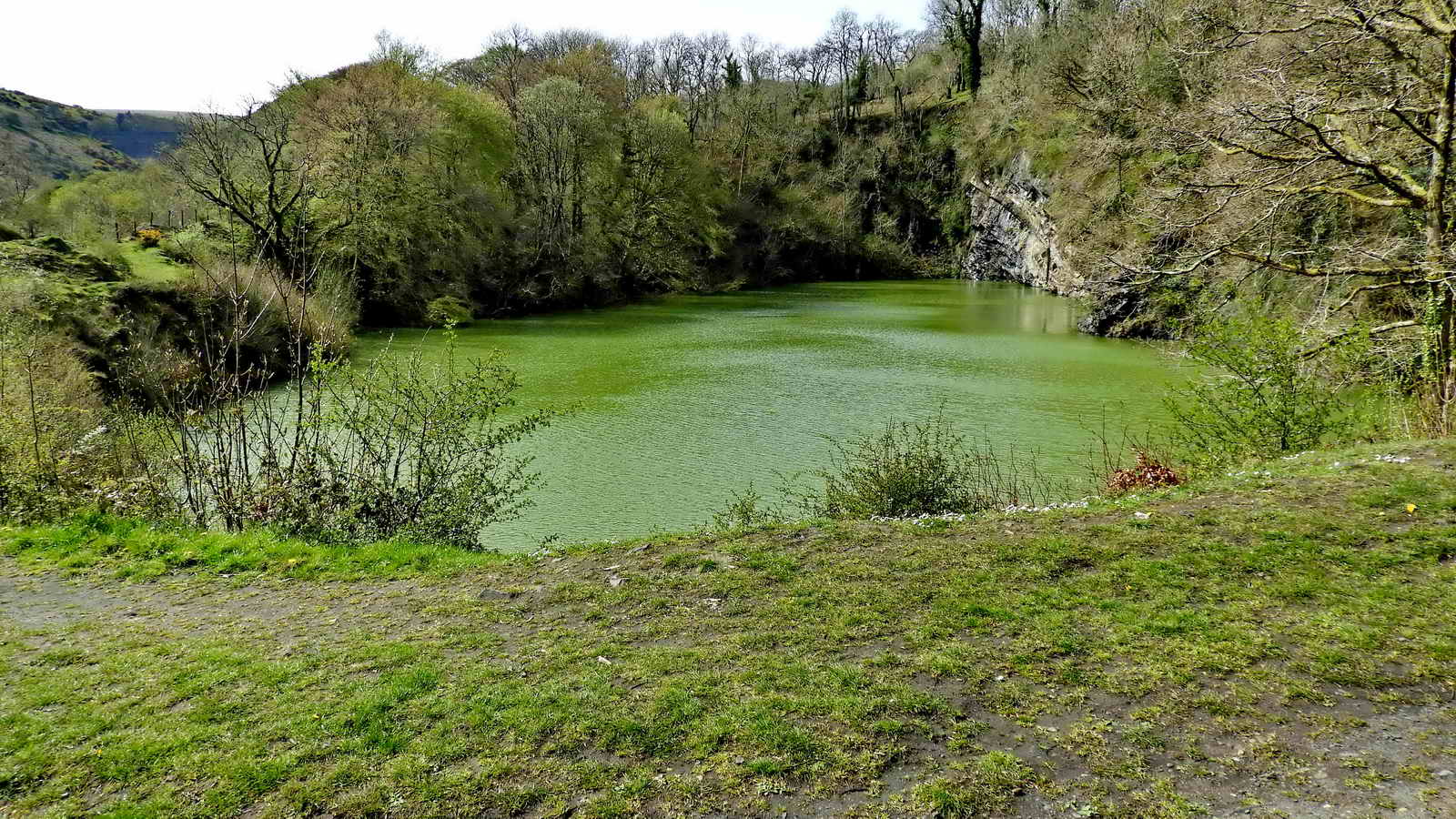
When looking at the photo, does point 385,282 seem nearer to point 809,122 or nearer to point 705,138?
point 705,138

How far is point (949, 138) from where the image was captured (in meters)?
66.6

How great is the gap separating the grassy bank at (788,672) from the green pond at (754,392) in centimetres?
351

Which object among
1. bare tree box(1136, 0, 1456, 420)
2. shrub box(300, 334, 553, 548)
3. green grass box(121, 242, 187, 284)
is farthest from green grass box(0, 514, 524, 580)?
green grass box(121, 242, 187, 284)

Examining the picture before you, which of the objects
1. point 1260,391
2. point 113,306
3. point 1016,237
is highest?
point 1016,237

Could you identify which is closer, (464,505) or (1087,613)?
(1087,613)

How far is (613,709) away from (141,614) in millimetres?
4035

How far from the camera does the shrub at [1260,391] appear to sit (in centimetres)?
833

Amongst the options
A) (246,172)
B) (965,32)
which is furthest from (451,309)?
(965,32)

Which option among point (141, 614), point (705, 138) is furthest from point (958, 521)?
point (705, 138)

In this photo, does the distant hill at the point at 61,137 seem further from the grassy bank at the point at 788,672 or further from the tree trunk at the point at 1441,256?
the tree trunk at the point at 1441,256

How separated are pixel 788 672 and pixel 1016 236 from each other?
50707 millimetres

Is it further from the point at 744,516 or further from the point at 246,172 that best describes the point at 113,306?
the point at 744,516

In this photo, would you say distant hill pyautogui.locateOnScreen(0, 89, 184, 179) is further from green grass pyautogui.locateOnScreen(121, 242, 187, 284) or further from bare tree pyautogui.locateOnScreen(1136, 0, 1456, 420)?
bare tree pyautogui.locateOnScreen(1136, 0, 1456, 420)

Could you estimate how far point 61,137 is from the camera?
4631 inches
